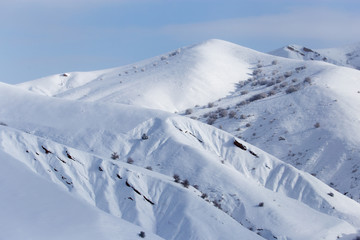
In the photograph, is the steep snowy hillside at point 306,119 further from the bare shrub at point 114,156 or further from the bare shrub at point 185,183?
the bare shrub at point 114,156

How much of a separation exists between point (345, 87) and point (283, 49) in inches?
1468

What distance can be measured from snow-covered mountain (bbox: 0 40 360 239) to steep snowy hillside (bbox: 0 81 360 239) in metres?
0.06

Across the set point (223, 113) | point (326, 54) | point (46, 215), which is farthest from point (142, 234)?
point (326, 54)

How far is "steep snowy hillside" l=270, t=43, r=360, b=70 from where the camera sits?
82438 millimetres

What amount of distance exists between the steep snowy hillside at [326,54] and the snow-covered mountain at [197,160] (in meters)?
25.4

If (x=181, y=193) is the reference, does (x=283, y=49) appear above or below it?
below

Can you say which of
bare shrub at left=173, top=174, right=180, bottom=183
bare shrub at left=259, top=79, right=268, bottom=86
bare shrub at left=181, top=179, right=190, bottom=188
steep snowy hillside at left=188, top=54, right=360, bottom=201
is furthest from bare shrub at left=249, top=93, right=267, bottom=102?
bare shrub at left=181, top=179, right=190, bottom=188

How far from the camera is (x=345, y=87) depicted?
51.0 meters

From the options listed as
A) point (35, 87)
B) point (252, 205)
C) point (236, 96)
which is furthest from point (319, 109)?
point (35, 87)

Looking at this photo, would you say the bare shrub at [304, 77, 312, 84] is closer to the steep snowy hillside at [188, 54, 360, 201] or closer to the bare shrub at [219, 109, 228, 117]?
the steep snowy hillside at [188, 54, 360, 201]

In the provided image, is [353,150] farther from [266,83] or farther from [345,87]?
[266,83]

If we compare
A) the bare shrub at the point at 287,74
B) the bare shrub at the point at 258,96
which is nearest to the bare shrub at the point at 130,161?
the bare shrub at the point at 258,96

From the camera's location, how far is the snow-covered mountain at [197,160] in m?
24.4

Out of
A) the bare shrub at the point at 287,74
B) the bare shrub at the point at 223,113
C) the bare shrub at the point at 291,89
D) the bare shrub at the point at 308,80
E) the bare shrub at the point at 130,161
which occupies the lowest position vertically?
the bare shrub at the point at 223,113
